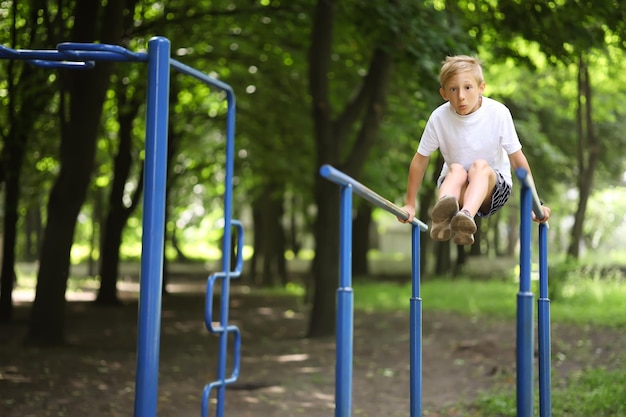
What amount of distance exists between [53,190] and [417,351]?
7307 mm

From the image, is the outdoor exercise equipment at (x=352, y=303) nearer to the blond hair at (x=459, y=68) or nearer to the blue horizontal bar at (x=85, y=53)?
the blond hair at (x=459, y=68)

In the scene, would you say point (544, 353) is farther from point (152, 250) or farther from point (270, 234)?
point (270, 234)

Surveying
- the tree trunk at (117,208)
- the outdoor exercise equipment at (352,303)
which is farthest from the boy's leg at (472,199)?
the tree trunk at (117,208)

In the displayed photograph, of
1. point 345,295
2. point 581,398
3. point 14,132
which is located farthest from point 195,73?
point 14,132

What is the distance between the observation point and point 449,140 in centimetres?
365

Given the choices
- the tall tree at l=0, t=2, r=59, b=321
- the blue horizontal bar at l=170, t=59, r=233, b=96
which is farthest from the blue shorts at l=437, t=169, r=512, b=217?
the tall tree at l=0, t=2, r=59, b=321

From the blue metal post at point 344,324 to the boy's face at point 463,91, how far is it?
1.92ft

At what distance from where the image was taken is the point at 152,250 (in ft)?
12.8

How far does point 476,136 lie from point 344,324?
37.0 inches

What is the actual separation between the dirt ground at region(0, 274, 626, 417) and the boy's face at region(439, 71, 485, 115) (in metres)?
4.20

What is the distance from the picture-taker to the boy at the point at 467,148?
3.47 meters

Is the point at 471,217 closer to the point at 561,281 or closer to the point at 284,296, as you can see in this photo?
the point at 561,281

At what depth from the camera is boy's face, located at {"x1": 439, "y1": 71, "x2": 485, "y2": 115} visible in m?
3.47

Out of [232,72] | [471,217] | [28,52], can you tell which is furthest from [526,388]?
[232,72]
